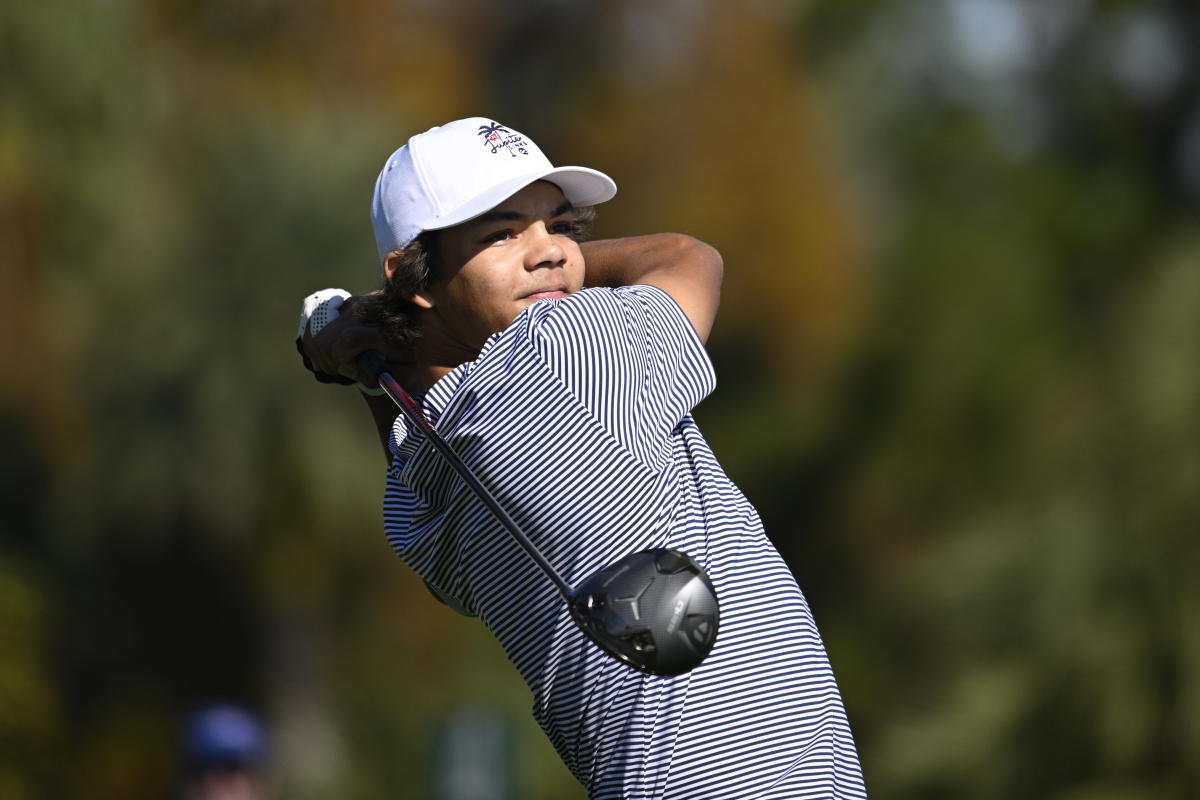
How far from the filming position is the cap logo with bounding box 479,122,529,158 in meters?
3.65

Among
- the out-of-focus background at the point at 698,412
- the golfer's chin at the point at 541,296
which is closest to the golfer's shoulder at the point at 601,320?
the golfer's chin at the point at 541,296

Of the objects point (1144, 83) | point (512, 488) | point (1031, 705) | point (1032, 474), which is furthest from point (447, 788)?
point (1144, 83)

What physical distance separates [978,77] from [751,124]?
3.70 m

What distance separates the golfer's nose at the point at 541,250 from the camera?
12.0ft

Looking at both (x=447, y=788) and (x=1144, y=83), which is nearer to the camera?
(x=447, y=788)

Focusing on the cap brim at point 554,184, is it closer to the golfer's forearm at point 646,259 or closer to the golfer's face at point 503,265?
the golfer's face at point 503,265

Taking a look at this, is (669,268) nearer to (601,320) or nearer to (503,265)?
(503,265)

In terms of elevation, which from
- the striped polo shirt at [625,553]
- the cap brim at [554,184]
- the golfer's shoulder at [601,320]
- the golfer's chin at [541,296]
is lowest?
the striped polo shirt at [625,553]

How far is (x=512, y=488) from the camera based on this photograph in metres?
3.28

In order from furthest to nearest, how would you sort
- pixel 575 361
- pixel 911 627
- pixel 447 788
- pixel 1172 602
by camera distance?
pixel 911 627
pixel 1172 602
pixel 447 788
pixel 575 361

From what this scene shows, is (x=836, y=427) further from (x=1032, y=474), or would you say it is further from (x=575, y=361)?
(x=575, y=361)

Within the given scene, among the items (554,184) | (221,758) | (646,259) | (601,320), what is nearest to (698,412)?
(221,758)

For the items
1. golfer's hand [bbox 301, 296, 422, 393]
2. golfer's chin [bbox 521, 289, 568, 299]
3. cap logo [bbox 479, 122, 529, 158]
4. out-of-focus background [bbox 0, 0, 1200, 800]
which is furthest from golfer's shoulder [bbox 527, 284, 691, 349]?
out-of-focus background [bbox 0, 0, 1200, 800]

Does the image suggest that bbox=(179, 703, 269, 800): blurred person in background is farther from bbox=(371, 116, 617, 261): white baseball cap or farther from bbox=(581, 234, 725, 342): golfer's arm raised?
bbox=(371, 116, 617, 261): white baseball cap
